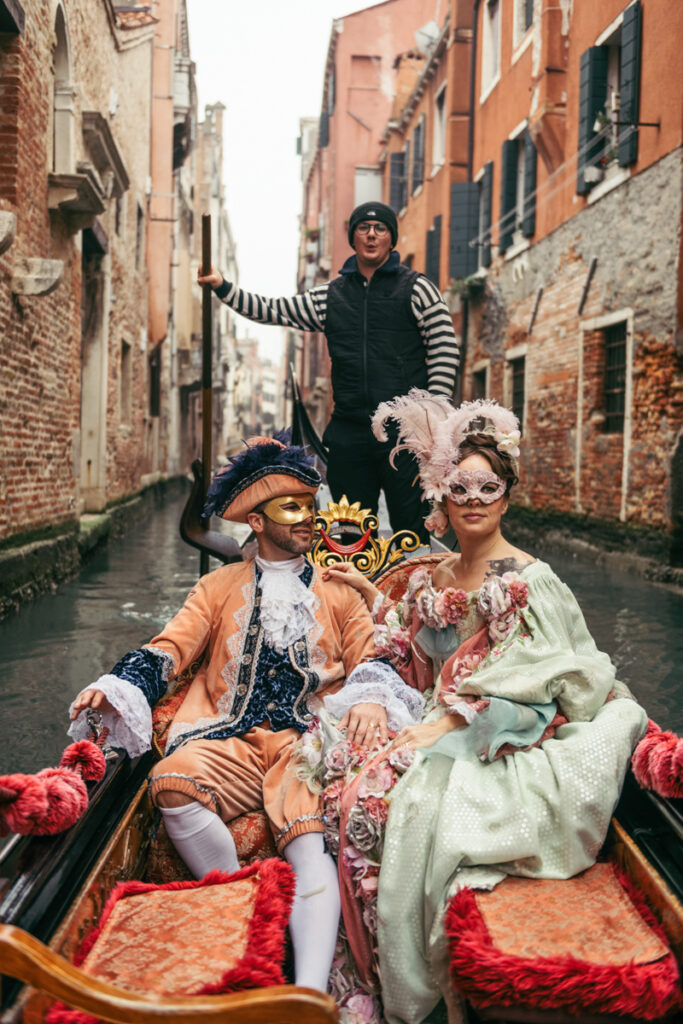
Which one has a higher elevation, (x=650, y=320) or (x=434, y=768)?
(x=650, y=320)

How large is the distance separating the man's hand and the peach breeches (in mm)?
182

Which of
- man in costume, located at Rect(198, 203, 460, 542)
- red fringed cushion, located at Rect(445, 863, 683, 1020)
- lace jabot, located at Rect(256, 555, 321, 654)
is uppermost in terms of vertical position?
man in costume, located at Rect(198, 203, 460, 542)

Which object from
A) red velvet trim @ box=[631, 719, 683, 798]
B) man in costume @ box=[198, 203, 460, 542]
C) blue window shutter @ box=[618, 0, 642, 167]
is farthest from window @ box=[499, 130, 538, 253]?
red velvet trim @ box=[631, 719, 683, 798]

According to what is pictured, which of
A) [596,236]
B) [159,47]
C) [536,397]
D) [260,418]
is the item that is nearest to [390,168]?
[159,47]

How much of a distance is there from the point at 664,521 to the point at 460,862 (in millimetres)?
7833

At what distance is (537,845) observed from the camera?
197 cm

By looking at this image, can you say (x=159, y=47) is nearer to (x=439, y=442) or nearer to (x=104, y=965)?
(x=439, y=442)

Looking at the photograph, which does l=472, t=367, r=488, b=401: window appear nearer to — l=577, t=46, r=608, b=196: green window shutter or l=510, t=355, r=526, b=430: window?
l=510, t=355, r=526, b=430: window

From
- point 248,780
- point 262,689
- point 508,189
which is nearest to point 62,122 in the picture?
point 262,689

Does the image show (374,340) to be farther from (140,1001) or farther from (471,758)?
(140,1001)

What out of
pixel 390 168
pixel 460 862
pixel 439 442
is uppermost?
pixel 390 168

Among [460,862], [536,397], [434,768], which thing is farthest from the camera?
[536,397]

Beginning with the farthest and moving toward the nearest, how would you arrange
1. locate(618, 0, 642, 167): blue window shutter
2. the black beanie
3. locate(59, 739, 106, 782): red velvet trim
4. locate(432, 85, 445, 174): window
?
locate(432, 85, 445, 174): window → locate(618, 0, 642, 167): blue window shutter → the black beanie → locate(59, 739, 106, 782): red velvet trim

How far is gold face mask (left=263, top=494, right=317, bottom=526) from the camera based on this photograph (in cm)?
278
